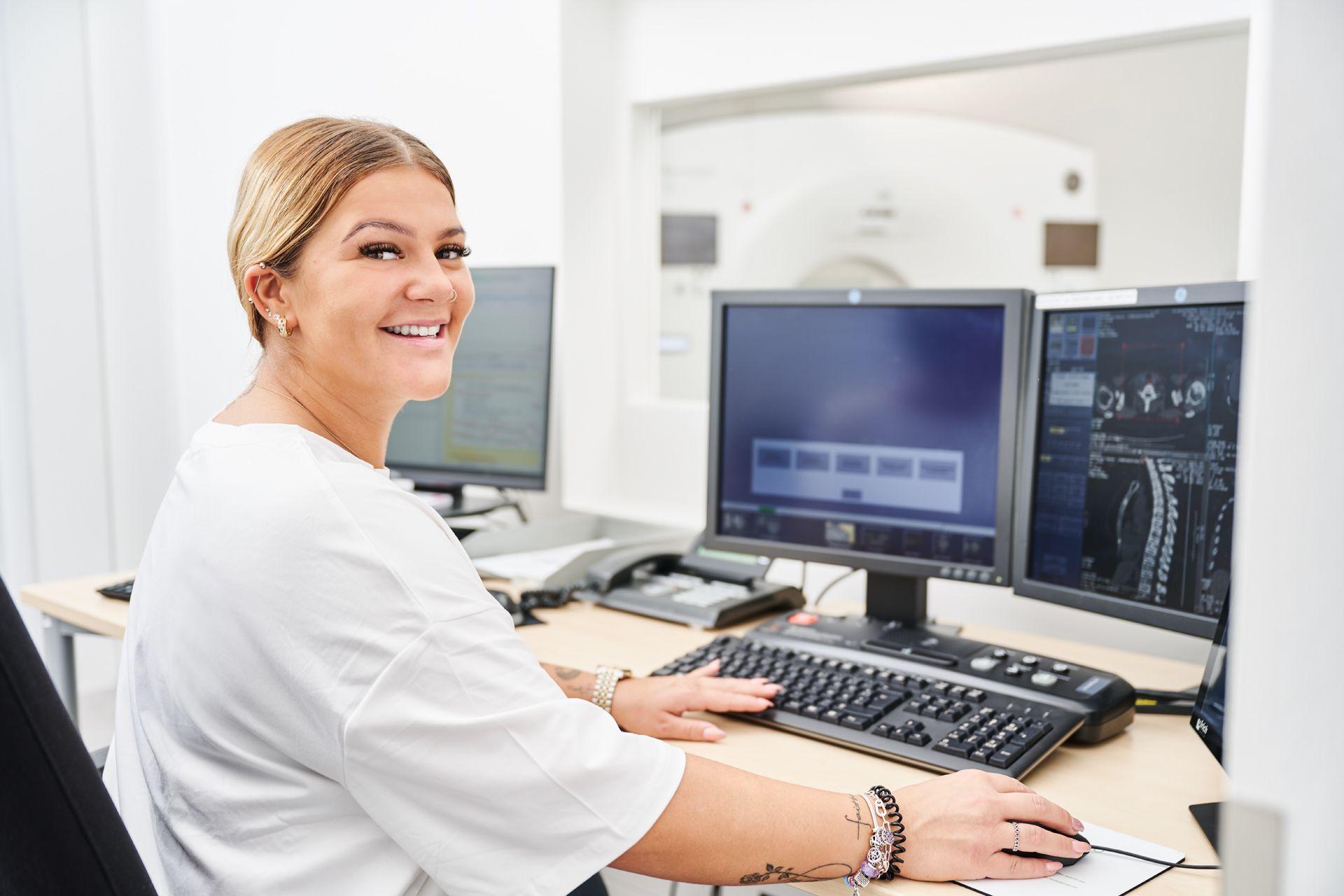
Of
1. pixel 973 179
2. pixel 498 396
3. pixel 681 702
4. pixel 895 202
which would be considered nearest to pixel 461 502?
pixel 498 396

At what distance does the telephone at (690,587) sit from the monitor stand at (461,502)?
1.39ft

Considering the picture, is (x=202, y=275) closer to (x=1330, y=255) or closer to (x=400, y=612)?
(x=400, y=612)

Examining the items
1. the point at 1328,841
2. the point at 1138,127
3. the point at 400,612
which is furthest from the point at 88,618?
the point at 1138,127

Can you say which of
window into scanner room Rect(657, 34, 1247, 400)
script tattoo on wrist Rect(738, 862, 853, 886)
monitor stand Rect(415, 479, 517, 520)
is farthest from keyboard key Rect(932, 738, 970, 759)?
window into scanner room Rect(657, 34, 1247, 400)

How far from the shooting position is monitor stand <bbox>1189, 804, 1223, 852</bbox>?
88 centimetres

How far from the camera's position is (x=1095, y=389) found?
1190 millimetres

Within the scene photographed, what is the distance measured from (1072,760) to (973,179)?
2.72 m

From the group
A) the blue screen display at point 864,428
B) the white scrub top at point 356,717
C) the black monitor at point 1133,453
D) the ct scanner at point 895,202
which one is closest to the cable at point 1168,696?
the black monitor at point 1133,453

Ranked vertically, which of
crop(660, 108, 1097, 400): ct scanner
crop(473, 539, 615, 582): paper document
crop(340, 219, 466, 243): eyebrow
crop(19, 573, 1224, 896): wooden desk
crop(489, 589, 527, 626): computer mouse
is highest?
crop(660, 108, 1097, 400): ct scanner

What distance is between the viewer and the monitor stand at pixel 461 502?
2.05m

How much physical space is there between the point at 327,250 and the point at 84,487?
7.46 ft

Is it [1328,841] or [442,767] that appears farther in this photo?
[442,767]

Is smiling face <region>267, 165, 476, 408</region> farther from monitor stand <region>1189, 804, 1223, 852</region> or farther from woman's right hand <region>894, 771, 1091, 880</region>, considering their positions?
monitor stand <region>1189, 804, 1223, 852</region>

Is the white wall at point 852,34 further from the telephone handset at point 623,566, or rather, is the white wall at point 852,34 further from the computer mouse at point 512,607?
the computer mouse at point 512,607
